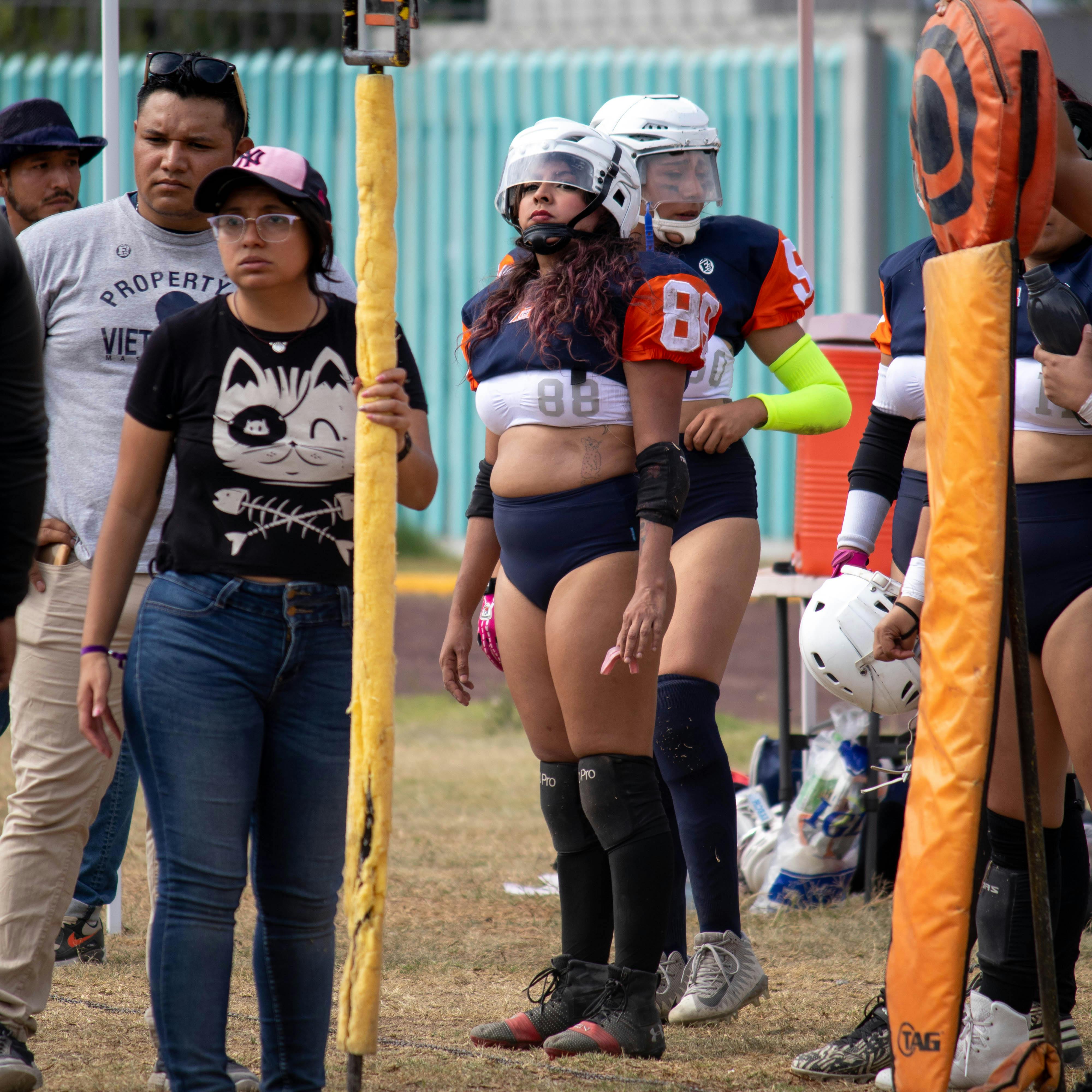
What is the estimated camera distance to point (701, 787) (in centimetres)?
414

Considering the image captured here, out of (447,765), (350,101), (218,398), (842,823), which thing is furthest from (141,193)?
(350,101)

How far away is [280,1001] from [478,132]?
13.2m

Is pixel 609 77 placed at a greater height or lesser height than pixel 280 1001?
greater

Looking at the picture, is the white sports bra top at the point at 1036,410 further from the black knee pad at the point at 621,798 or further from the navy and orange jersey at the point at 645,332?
the black knee pad at the point at 621,798

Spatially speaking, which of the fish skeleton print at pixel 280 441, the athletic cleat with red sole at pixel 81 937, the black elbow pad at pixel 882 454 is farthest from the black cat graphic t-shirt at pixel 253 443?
the athletic cleat with red sole at pixel 81 937

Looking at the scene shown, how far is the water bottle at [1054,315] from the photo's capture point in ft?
10.4

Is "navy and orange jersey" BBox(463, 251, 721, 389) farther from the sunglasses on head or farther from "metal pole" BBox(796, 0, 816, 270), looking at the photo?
"metal pole" BBox(796, 0, 816, 270)

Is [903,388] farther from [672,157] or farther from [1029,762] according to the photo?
[1029,762]

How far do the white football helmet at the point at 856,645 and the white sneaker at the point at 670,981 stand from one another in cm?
85

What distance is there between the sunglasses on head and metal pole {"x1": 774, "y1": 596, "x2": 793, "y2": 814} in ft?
9.21

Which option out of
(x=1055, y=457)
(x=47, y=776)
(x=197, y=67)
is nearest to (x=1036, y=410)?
(x=1055, y=457)

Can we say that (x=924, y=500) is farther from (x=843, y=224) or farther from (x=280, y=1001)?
(x=843, y=224)

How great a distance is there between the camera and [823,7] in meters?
17.0

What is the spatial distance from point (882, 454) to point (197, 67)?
1911mm
